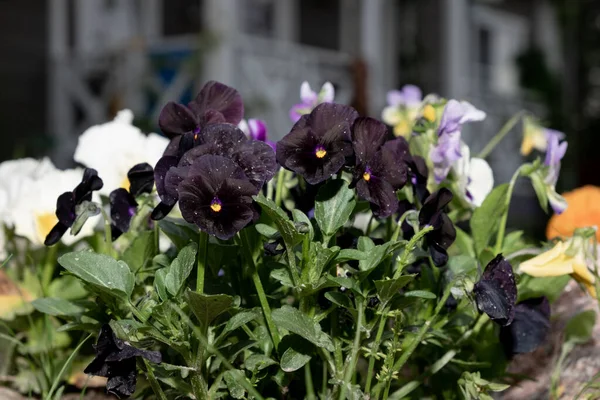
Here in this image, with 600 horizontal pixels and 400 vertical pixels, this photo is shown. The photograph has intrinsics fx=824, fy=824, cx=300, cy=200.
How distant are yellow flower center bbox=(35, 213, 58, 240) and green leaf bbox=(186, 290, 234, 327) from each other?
0.47 meters

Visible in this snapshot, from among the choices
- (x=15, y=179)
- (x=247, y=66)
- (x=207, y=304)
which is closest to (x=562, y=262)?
(x=207, y=304)

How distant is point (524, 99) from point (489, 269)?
958 cm

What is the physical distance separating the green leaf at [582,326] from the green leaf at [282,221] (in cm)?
57

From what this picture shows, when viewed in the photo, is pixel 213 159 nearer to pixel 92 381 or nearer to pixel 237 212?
pixel 237 212

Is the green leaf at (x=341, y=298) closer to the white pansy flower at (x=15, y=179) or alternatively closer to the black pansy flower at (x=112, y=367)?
the black pansy flower at (x=112, y=367)

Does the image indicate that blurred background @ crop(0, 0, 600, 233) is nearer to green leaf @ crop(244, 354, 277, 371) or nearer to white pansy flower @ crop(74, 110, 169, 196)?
white pansy flower @ crop(74, 110, 169, 196)

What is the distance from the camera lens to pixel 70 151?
7.08m

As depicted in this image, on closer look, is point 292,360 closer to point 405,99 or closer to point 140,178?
point 140,178

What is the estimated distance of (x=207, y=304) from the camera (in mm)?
802

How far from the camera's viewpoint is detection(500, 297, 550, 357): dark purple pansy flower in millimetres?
1022

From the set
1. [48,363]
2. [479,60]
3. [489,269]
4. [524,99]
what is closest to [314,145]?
[489,269]

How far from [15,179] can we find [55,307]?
13.7 inches

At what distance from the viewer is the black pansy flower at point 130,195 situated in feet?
3.36

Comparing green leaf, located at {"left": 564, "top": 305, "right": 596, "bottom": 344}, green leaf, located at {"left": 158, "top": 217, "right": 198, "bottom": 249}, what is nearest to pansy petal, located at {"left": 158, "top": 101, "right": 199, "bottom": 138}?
green leaf, located at {"left": 158, "top": 217, "right": 198, "bottom": 249}
